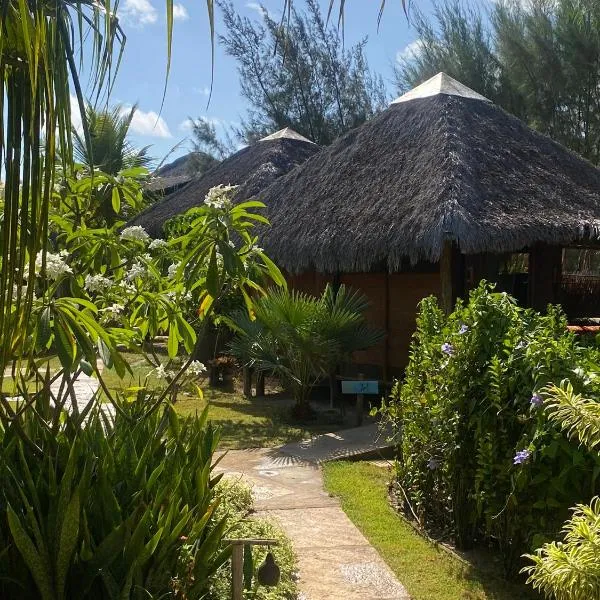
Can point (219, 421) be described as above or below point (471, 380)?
below

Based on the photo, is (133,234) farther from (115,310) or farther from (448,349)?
(448,349)

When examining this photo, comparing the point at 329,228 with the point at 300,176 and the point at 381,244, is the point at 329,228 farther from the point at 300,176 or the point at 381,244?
the point at 300,176

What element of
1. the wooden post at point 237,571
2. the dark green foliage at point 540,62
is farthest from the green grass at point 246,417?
the dark green foliage at point 540,62

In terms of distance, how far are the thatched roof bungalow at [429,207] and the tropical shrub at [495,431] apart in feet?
11.1

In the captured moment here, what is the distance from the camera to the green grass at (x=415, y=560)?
3.58 meters

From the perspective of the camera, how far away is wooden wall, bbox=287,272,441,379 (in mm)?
9469

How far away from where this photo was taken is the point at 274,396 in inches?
401

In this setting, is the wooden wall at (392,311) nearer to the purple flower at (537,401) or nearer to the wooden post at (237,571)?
the purple flower at (537,401)

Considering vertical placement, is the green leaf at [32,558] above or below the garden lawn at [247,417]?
above

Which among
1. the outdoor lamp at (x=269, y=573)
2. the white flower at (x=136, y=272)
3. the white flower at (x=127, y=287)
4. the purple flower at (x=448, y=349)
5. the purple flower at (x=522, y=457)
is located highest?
the white flower at (x=136, y=272)

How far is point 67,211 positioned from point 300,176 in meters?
7.93

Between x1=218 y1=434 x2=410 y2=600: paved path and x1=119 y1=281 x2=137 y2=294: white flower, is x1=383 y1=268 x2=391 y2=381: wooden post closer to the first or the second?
x1=218 y1=434 x2=410 y2=600: paved path

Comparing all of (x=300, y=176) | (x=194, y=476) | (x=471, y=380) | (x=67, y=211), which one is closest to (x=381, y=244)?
(x=300, y=176)

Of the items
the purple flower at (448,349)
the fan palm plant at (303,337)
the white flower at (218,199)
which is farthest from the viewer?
the fan palm plant at (303,337)
